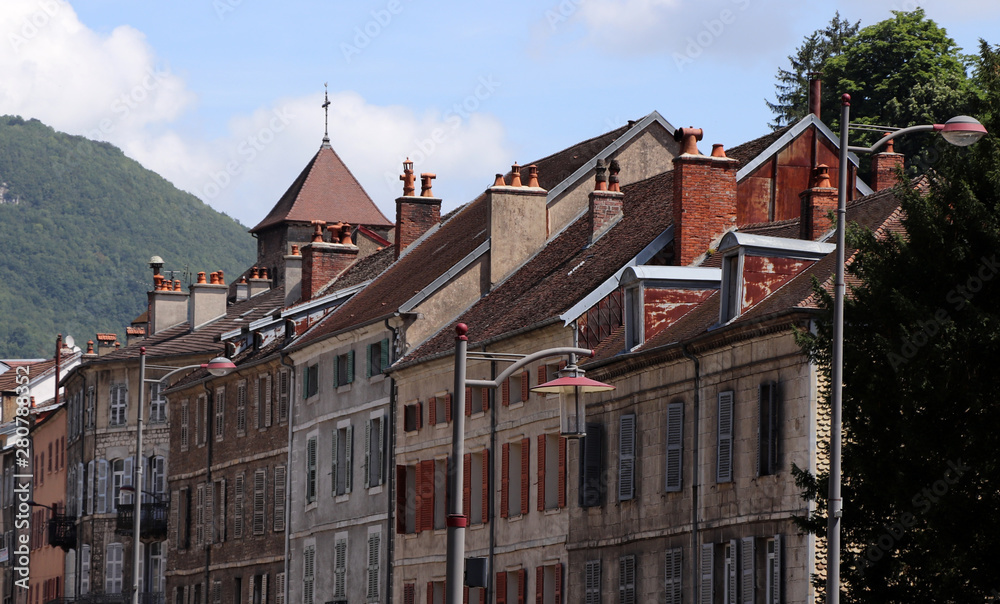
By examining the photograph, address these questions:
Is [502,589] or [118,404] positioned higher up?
[118,404]

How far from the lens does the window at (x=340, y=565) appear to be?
170 ft

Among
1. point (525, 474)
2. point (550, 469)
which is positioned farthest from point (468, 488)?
point (550, 469)

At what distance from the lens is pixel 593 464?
126 feet

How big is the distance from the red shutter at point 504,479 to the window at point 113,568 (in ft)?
104

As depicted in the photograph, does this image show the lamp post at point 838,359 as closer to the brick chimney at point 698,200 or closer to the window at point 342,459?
the brick chimney at point 698,200

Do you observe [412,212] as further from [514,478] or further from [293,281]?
[514,478]

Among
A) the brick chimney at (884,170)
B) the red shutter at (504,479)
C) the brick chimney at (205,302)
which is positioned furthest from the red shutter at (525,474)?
the brick chimney at (205,302)

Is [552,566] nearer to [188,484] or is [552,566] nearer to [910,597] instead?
[910,597]

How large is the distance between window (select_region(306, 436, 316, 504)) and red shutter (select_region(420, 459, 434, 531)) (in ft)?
25.9

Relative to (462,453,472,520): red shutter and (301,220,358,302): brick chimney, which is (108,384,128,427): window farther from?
(462,453,472,520): red shutter

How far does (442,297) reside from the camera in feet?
160

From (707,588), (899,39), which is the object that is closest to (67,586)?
(899,39)

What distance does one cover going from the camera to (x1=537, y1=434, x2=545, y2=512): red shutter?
4116cm

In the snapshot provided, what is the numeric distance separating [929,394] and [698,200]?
54.0 feet
